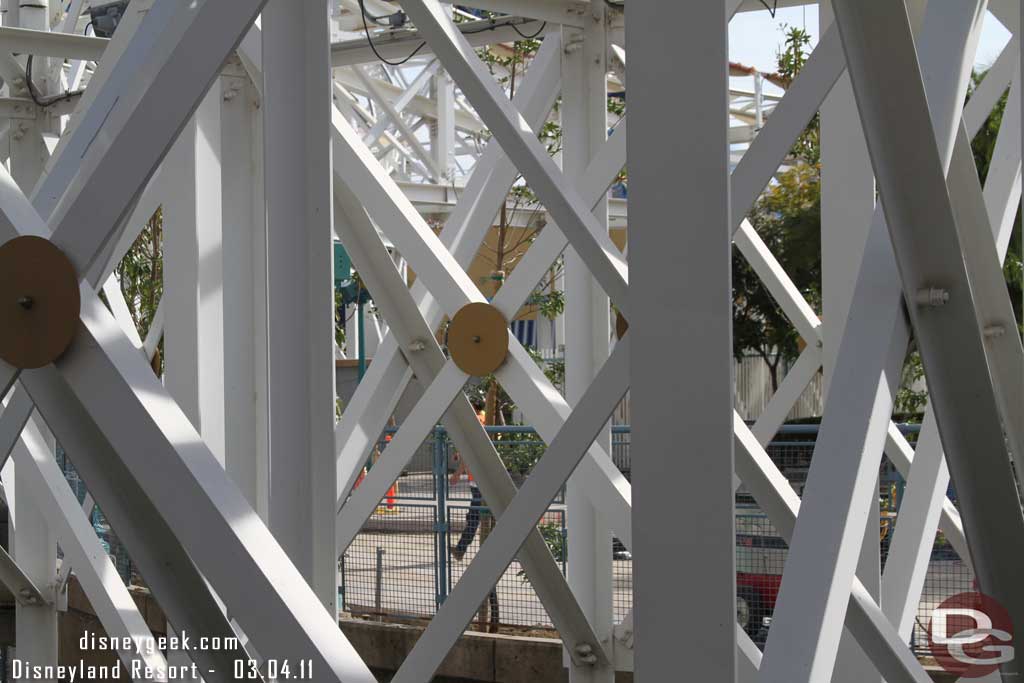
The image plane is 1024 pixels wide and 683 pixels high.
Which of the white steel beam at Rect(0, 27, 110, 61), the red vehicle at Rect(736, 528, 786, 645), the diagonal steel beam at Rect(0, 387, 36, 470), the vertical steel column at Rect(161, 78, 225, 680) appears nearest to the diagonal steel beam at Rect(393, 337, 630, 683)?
the diagonal steel beam at Rect(0, 387, 36, 470)

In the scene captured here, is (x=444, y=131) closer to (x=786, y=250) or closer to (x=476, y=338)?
(x=786, y=250)

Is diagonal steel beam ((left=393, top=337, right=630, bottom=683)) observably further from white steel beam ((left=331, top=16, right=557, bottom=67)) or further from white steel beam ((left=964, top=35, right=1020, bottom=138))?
white steel beam ((left=331, top=16, right=557, bottom=67))

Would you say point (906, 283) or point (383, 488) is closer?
point (906, 283)

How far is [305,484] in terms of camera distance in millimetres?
3572

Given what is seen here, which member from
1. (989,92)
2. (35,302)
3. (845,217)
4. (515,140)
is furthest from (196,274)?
(35,302)

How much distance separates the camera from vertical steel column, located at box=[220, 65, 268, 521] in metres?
Answer: 7.00

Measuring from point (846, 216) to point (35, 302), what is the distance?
4.02 m

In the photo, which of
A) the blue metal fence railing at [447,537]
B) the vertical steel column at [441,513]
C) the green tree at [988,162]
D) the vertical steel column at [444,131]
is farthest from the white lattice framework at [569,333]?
the vertical steel column at [444,131]

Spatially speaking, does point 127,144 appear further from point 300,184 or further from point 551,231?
point 551,231

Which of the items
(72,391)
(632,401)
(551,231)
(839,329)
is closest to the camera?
(632,401)

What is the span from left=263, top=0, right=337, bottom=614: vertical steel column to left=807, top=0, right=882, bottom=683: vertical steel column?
274cm

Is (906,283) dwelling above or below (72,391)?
above

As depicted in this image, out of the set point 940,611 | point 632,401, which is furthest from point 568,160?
point 632,401

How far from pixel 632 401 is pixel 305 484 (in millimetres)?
1790
